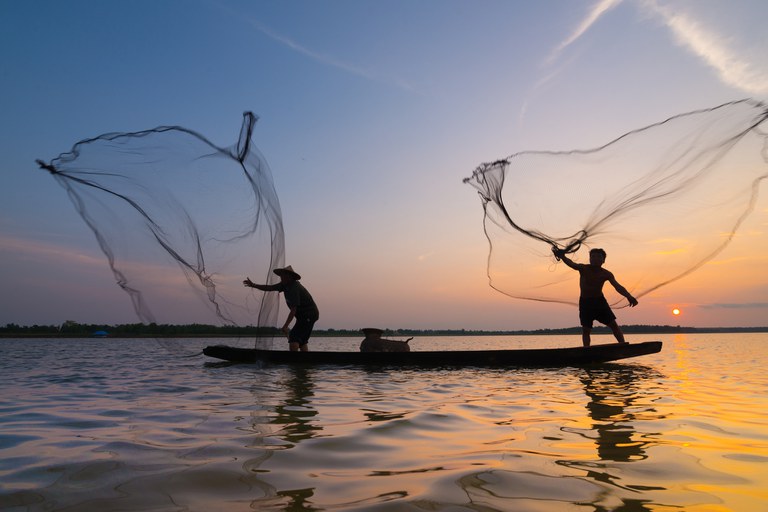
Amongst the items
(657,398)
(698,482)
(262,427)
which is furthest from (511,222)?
(698,482)

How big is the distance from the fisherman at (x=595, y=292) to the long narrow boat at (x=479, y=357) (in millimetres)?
568

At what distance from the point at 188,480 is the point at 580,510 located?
2271 millimetres

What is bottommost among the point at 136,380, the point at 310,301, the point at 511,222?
the point at 136,380

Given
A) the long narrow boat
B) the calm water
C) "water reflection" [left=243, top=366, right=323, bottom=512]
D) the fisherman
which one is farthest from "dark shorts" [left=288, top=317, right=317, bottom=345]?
the fisherman

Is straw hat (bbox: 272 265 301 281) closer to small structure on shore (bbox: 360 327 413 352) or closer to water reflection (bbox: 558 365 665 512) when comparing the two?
small structure on shore (bbox: 360 327 413 352)

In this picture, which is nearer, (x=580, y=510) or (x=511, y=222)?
(x=580, y=510)

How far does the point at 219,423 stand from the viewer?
538cm

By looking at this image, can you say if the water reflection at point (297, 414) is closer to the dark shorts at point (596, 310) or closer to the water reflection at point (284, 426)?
the water reflection at point (284, 426)

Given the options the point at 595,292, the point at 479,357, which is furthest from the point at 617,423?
the point at 479,357

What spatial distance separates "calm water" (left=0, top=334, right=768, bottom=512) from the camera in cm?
293

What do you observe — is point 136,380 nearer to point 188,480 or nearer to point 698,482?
point 188,480

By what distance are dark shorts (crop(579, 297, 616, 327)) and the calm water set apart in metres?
3.83

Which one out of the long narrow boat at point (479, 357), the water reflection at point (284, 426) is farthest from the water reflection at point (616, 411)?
the water reflection at point (284, 426)

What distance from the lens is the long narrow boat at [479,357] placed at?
41.6 ft
